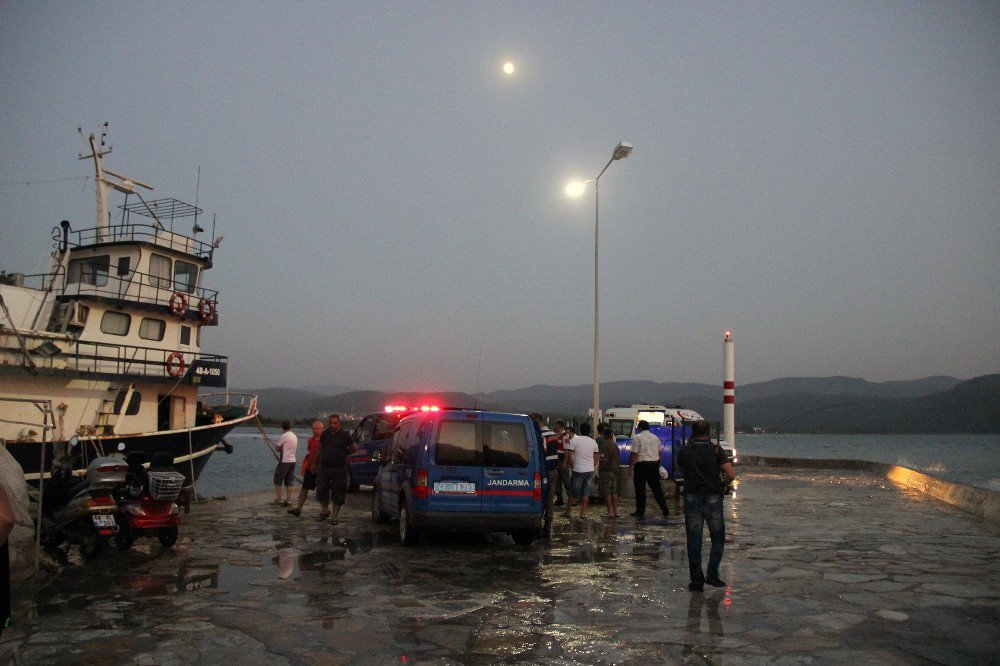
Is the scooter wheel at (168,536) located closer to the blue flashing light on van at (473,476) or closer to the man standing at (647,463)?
the blue flashing light on van at (473,476)

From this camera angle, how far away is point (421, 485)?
1080 cm

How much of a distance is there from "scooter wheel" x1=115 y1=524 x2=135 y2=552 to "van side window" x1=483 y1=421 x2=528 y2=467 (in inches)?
191

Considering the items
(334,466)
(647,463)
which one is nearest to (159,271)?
(334,466)

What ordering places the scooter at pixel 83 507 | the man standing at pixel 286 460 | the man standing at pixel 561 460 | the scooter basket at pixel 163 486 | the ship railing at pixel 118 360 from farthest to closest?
the ship railing at pixel 118 360, the man standing at pixel 561 460, the man standing at pixel 286 460, the scooter basket at pixel 163 486, the scooter at pixel 83 507

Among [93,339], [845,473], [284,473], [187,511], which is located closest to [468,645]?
[187,511]

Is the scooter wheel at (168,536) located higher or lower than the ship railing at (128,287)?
lower

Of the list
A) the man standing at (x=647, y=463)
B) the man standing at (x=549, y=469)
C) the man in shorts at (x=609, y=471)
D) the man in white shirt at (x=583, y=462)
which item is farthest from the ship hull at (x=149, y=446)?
the man standing at (x=647, y=463)

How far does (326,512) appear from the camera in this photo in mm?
13977

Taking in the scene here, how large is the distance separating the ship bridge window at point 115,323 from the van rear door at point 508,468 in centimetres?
1844

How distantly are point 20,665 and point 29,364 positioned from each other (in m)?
18.3

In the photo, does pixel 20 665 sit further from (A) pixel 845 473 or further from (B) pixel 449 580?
(A) pixel 845 473

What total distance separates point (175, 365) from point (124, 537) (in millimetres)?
16433

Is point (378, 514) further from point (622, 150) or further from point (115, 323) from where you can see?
point (115, 323)

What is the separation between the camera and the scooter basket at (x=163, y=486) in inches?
403
